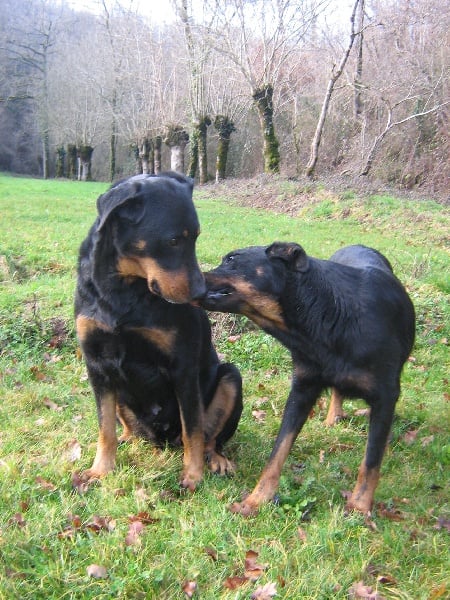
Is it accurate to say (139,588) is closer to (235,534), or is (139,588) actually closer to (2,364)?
(235,534)

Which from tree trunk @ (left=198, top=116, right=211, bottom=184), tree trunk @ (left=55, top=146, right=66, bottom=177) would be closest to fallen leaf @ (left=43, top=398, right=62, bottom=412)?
tree trunk @ (left=198, top=116, right=211, bottom=184)

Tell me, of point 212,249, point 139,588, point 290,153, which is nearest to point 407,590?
point 139,588

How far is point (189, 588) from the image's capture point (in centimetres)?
292

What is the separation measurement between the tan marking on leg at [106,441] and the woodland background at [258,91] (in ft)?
69.2

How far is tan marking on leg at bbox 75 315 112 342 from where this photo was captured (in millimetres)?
3742

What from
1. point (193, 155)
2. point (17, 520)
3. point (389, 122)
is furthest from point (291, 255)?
point (193, 155)

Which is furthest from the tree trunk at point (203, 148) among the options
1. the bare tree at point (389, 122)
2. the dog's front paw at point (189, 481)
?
the dog's front paw at point (189, 481)

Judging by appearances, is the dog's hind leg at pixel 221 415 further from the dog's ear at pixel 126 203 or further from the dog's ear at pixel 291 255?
the dog's ear at pixel 126 203

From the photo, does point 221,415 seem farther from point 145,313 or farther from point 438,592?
point 438,592

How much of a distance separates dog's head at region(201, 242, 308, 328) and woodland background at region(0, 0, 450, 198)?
20.6 meters

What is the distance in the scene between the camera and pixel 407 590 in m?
3.05

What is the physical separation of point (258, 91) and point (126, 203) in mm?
26238

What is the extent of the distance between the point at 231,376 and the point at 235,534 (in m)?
1.37

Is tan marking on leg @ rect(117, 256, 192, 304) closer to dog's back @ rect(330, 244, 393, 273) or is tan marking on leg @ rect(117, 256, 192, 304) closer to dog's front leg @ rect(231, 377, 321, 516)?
dog's front leg @ rect(231, 377, 321, 516)
